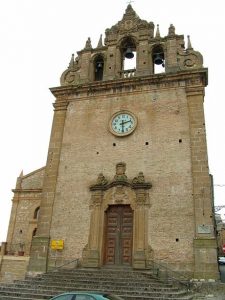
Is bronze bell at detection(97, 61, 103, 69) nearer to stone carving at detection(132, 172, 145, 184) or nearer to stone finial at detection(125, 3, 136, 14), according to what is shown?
stone finial at detection(125, 3, 136, 14)

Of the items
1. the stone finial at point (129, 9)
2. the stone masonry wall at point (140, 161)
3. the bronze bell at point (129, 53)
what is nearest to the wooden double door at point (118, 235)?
the stone masonry wall at point (140, 161)

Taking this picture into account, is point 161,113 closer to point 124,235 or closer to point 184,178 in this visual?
point 184,178

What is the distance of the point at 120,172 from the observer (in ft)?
55.2

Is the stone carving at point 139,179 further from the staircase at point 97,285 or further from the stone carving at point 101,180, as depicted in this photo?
the staircase at point 97,285

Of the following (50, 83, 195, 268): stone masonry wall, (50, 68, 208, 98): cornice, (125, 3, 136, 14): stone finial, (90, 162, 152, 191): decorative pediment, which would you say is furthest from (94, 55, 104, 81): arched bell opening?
(90, 162, 152, 191): decorative pediment

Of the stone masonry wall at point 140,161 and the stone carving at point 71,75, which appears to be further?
the stone carving at point 71,75

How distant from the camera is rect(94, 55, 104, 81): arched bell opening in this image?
2147cm

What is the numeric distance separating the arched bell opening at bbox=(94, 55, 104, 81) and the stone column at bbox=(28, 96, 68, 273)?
9.96ft

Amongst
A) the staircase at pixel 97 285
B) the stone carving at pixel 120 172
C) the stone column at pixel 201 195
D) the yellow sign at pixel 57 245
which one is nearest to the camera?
the staircase at pixel 97 285

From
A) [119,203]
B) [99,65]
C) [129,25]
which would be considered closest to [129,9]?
[129,25]

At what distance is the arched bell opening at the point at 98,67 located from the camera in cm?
2147

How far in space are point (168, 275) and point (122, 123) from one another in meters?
8.18

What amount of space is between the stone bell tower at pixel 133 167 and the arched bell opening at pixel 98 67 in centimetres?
61

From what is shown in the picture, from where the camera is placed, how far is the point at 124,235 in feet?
52.2
